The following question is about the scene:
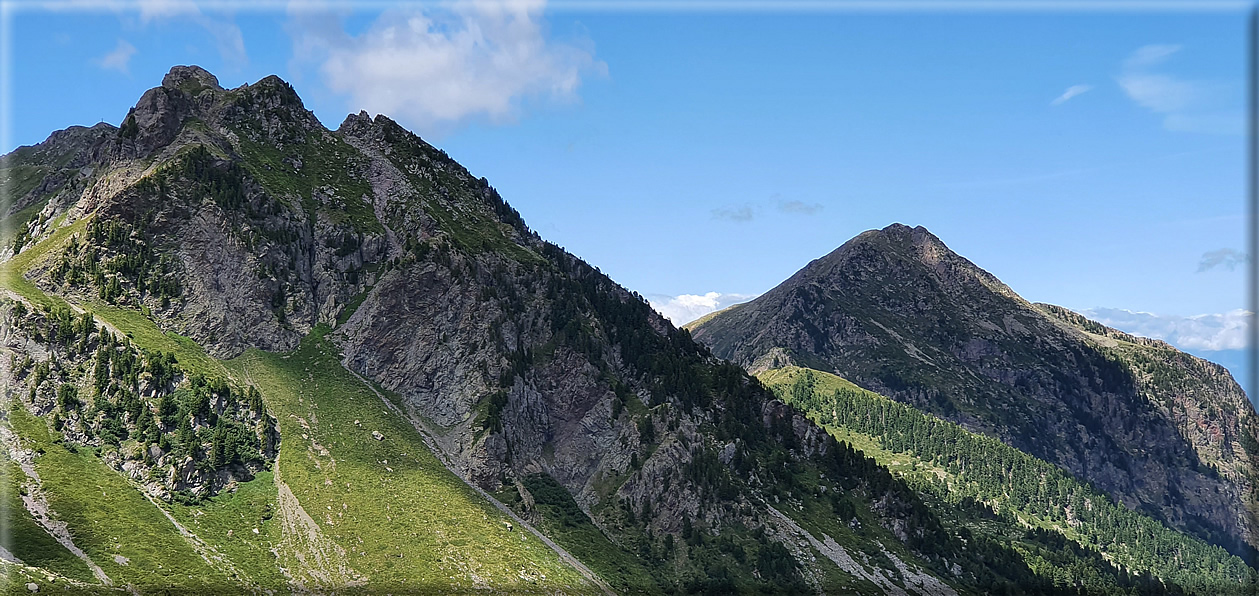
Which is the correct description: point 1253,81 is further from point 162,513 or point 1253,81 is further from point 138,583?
point 162,513

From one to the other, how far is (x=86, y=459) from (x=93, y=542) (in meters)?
32.8

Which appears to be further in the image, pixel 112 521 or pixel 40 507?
pixel 112 521

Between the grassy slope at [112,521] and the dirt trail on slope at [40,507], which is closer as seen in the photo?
the dirt trail on slope at [40,507]

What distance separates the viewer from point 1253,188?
→ 60375 mm

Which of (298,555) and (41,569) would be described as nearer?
(41,569)

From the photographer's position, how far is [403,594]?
→ 193 m

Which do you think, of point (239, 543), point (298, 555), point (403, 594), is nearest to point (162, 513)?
point (239, 543)

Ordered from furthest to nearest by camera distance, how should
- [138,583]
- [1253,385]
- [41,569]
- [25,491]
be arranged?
[25,491] < [138,583] < [41,569] < [1253,385]

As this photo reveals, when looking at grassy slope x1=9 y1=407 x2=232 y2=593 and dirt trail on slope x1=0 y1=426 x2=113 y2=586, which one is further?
grassy slope x1=9 y1=407 x2=232 y2=593

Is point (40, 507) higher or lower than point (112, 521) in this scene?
higher

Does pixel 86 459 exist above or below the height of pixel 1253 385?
below

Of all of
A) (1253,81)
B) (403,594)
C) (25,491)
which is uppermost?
(1253,81)

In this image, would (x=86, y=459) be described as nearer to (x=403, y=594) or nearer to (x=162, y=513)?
(x=162, y=513)

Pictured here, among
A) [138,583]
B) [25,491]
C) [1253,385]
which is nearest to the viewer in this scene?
[1253,385]
